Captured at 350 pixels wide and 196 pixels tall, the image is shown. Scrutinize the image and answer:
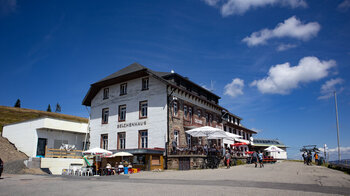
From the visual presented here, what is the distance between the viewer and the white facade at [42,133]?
1123 inches

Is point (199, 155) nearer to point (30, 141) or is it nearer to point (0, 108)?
point (30, 141)

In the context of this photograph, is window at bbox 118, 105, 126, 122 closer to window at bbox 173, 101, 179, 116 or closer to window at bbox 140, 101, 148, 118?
window at bbox 140, 101, 148, 118

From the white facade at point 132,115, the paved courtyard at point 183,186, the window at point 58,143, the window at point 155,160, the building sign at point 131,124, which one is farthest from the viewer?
the window at point 58,143

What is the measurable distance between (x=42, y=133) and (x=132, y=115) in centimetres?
1028

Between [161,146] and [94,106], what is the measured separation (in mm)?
11279

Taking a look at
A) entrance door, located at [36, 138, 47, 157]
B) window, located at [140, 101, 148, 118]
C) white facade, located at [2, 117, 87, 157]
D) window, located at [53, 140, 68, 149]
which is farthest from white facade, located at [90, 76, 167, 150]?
entrance door, located at [36, 138, 47, 157]

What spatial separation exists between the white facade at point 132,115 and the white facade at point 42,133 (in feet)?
8.88

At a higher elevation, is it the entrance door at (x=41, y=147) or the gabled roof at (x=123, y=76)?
the gabled roof at (x=123, y=76)

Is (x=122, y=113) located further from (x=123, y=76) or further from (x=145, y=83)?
(x=145, y=83)

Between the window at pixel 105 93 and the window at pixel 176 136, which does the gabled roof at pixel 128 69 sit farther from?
the window at pixel 176 136

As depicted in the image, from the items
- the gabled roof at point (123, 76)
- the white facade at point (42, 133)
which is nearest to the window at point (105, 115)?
the gabled roof at point (123, 76)

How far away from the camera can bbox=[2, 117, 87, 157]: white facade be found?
1123 inches

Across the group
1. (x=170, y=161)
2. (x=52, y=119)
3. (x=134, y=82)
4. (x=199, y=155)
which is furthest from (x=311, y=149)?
(x=52, y=119)

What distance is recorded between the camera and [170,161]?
22703mm
